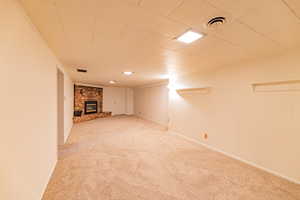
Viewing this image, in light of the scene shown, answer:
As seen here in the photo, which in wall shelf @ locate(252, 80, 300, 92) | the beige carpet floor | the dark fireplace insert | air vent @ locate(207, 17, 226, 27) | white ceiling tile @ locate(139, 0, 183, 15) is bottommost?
the beige carpet floor

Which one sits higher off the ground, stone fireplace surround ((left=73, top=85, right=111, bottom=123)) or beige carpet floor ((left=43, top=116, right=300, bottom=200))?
stone fireplace surround ((left=73, top=85, right=111, bottom=123))

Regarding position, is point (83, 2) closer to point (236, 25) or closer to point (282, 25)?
point (236, 25)

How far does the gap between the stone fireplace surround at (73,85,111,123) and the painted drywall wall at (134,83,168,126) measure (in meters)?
2.23

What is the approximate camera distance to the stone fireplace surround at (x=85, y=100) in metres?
6.42

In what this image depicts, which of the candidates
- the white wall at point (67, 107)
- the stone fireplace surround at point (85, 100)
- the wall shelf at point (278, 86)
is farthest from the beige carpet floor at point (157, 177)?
the stone fireplace surround at point (85, 100)

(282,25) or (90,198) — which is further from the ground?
(282,25)

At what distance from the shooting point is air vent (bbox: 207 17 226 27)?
3.96 feet

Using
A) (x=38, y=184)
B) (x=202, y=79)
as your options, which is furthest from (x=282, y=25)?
(x=38, y=184)

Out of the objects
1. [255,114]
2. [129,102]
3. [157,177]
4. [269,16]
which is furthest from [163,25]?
[129,102]

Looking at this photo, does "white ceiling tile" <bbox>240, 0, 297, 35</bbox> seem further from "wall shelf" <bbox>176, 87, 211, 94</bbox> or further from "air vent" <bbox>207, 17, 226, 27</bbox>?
"wall shelf" <bbox>176, 87, 211, 94</bbox>

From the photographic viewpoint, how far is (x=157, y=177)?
6.50 ft

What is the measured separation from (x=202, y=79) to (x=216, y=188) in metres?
2.59

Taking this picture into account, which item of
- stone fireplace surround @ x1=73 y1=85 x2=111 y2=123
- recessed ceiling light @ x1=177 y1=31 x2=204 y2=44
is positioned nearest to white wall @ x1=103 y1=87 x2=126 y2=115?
stone fireplace surround @ x1=73 y1=85 x2=111 y2=123

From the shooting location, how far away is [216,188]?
69.5 inches
